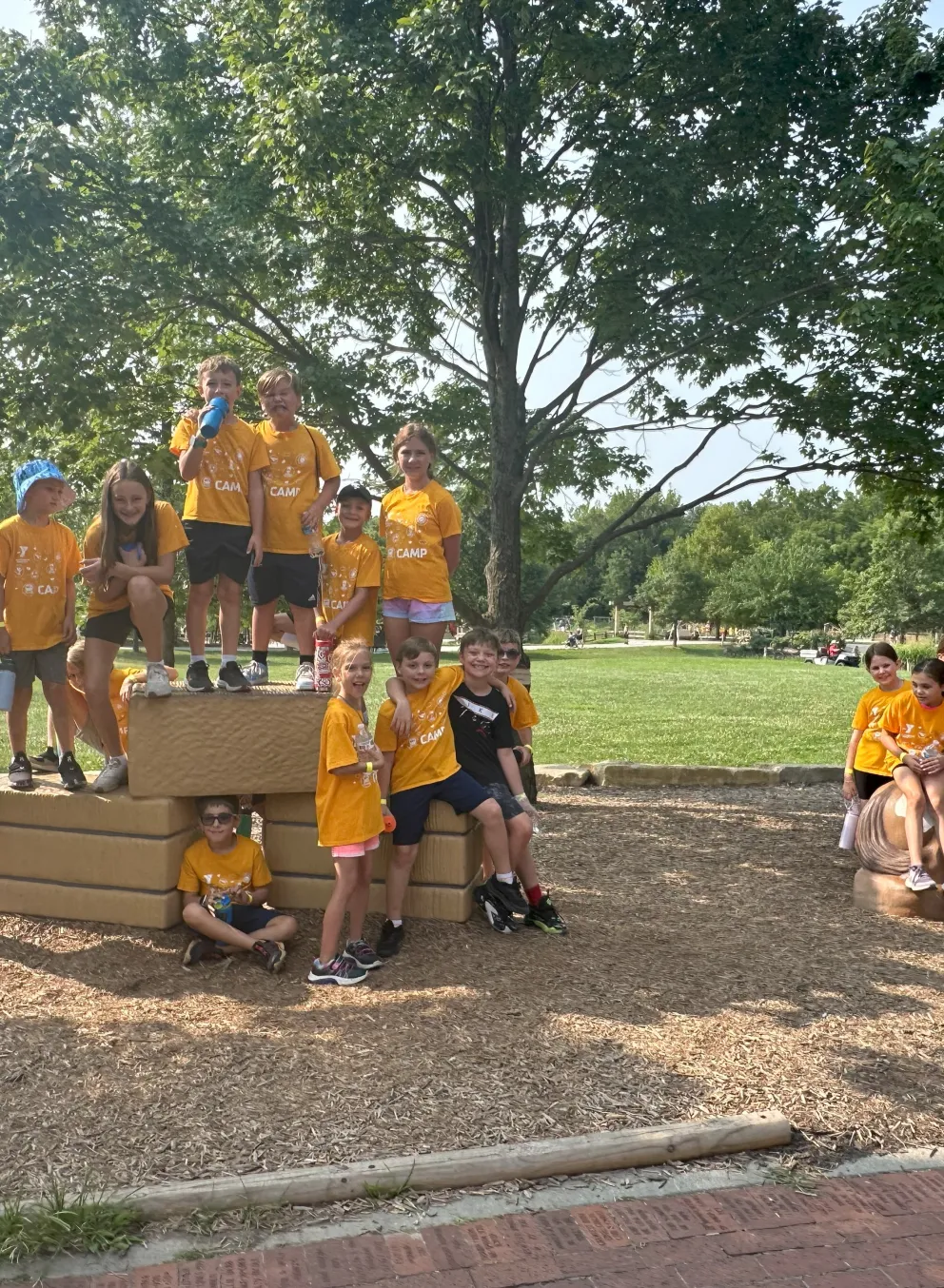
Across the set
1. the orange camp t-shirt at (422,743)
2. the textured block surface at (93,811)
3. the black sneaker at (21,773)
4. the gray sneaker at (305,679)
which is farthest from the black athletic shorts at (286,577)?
the black sneaker at (21,773)

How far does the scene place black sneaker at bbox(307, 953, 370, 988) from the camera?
183 inches

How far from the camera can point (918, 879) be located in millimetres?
5957

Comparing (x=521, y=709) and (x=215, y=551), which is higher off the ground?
(x=215, y=551)

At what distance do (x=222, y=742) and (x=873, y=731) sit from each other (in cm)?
439

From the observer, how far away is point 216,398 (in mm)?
5242

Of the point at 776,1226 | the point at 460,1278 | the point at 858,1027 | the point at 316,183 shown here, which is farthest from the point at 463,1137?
the point at 316,183

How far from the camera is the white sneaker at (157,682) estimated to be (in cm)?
515

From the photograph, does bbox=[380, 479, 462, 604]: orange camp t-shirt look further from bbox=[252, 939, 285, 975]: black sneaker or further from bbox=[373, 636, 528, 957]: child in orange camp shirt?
bbox=[252, 939, 285, 975]: black sneaker

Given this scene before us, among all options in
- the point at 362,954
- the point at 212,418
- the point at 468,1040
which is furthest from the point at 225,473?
the point at 468,1040

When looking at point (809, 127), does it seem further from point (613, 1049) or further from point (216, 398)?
point (613, 1049)

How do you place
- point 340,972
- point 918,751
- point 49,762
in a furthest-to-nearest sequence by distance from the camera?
point 918,751 → point 49,762 → point 340,972

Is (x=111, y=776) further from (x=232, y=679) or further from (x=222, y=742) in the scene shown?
(x=232, y=679)

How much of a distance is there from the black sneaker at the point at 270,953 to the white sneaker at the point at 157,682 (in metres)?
1.34

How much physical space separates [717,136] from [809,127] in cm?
74
